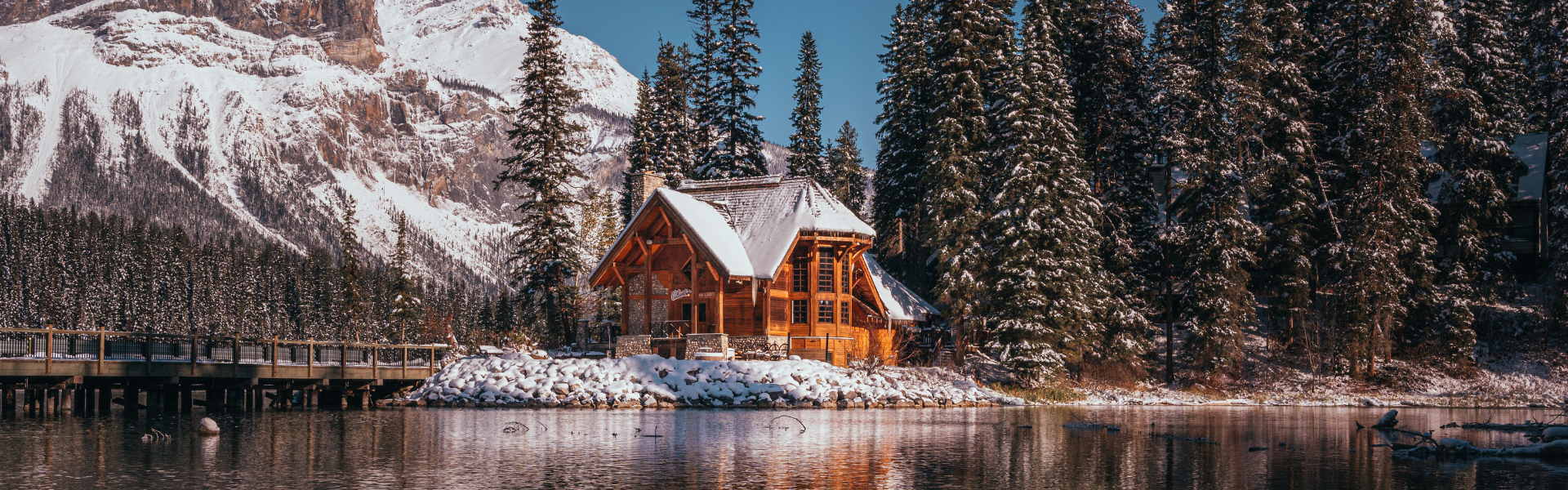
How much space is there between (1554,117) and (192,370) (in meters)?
49.9

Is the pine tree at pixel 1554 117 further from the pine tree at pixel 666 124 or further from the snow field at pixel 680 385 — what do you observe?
the pine tree at pixel 666 124

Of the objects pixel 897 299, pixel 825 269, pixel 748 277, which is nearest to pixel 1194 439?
pixel 748 277

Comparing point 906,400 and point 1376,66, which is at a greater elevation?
point 1376,66

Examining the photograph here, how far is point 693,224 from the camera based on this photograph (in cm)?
4416

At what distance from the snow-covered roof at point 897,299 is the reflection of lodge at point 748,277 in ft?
0.45

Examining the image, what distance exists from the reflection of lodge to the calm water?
12.9 m

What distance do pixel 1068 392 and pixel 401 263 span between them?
153 ft

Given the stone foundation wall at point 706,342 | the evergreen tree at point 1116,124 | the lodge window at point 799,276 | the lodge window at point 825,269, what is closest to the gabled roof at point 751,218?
the lodge window at point 825,269

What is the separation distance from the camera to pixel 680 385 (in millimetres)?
38094

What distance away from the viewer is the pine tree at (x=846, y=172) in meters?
72.2

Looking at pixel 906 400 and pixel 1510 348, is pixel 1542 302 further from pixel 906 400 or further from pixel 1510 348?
pixel 906 400

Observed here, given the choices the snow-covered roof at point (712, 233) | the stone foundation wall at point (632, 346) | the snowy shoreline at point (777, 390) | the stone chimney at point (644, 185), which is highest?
the stone chimney at point (644, 185)

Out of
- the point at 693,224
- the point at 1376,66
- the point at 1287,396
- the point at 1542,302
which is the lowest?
the point at 1287,396

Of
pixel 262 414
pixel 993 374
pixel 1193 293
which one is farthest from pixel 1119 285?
pixel 262 414
